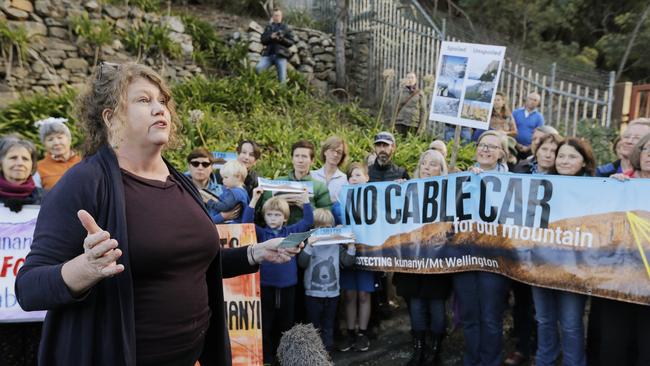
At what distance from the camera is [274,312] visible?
4375 millimetres

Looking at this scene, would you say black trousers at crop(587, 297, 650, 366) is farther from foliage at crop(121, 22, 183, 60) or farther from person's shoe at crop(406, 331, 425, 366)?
foliage at crop(121, 22, 183, 60)

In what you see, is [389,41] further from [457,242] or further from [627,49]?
[457,242]

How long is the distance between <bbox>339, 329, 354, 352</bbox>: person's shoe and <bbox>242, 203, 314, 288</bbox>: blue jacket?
890 millimetres

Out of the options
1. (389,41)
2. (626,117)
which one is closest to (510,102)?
(626,117)

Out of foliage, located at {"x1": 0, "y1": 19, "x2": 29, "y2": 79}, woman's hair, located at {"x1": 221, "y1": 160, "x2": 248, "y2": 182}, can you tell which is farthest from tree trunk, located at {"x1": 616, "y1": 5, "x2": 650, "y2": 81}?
foliage, located at {"x1": 0, "y1": 19, "x2": 29, "y2": 79}

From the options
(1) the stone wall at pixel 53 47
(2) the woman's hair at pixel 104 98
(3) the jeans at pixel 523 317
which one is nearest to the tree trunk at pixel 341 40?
(1) the stone wall at pixel 53 47

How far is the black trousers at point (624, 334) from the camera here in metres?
3.24

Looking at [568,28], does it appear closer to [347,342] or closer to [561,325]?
[561,325]

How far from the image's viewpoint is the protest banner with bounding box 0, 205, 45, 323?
3.50 metres

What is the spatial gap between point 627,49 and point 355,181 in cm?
1382

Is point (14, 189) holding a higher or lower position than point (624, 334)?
higher

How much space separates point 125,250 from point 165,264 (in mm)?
169

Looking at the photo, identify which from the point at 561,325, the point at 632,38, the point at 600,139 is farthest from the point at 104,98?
the point at 632,38

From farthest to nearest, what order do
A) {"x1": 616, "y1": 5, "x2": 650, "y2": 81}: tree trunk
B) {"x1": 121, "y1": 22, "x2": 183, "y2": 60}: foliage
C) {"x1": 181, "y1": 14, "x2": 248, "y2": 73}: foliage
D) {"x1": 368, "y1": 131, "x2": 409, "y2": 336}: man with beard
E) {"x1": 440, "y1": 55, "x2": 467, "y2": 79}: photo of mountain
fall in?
1. {"x1": 616, "y1": 5, "x2": 650, "y2": 81}: tree trunk
2. {"x1": 181, "y1": 14, "x2": 248, "y2": 73}: foliage
3. {"x1": 121, "y1": 22, "x2": 183, "y2": 60}: foliage
4. {"x1": 368, "y1": 131, "x2": 409, "y2": 336}: man with beard
5. {"x1": 440, "y1": 55, "x2": 467, "y2": 79}: photo of mountain
